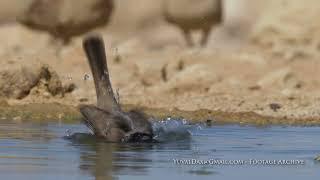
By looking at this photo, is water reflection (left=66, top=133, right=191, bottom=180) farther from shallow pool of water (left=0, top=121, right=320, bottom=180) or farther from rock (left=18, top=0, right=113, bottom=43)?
rock (left=18, top=0, right=113, bottom=43)

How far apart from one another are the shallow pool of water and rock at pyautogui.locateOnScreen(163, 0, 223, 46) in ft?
4.31

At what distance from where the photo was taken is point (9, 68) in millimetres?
17922

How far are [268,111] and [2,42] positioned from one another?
3621 mm

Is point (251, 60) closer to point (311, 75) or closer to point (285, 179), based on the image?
point (311, 75)

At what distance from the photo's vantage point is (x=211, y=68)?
1794 centimetres

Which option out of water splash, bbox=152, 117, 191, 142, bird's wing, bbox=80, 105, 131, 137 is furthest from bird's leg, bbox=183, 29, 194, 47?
bird's wing, bbox=80, 105, 131, 137

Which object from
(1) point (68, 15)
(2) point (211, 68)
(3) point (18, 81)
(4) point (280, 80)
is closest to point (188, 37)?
(2) point (211, 68)

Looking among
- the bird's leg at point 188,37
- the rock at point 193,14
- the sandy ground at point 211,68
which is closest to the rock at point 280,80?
the sandy ground at point 211,68

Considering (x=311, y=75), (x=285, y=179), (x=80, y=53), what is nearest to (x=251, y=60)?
(x=311, y=75)

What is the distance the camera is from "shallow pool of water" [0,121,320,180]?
9133mm

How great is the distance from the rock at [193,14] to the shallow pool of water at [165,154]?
1313 millimetres

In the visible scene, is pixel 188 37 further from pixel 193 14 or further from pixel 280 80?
pixel 193 14

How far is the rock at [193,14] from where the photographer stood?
14.5m

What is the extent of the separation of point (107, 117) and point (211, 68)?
19.0 ft
